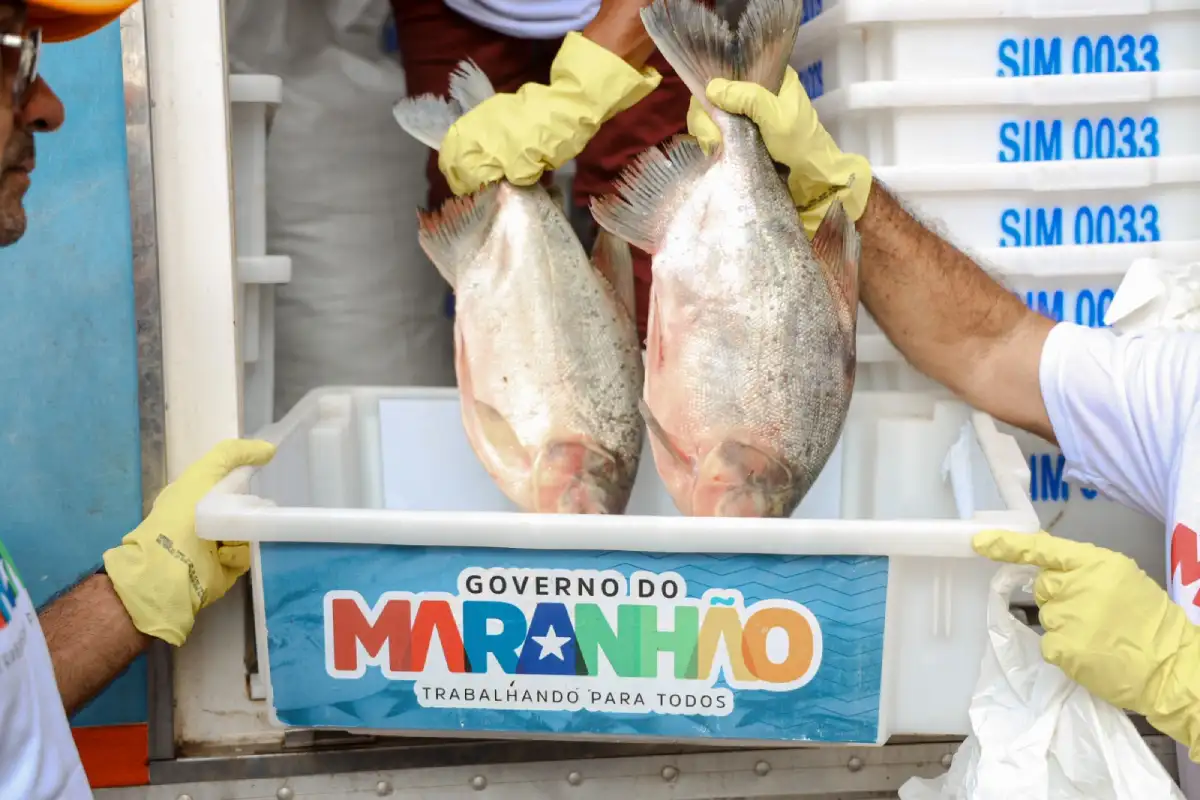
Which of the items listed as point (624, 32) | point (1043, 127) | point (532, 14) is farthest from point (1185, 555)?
point (532, 14)

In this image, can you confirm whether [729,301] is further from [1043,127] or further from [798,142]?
[1043,127]

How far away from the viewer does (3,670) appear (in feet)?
3.24

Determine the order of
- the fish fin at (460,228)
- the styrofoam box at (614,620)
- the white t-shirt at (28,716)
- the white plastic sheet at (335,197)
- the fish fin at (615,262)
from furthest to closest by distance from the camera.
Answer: the white plastic sheet at (335,197) < the fish fin at (615,262) < the fish fin at (460,228) < the styrofoam box at (614,620) < the white t-shirt at (28,716)

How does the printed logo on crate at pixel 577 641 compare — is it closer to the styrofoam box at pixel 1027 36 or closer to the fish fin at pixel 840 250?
the fish fin at pixel 840 250

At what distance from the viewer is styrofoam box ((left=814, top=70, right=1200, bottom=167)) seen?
4.86ft

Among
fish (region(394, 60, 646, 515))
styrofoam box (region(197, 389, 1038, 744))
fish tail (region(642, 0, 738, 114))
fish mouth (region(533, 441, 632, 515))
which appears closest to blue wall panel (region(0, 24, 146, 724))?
styrofoam box (region(197, 389, 1038, 744))

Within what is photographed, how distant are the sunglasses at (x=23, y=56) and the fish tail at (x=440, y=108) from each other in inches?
17.5

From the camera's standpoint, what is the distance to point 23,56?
1026mm

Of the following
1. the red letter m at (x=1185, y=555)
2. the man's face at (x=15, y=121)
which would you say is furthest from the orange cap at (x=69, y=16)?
the red letter m at (x=1185, y=555)

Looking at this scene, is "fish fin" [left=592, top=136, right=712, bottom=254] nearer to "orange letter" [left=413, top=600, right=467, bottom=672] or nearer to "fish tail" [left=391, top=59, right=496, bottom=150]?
"fish tail" [left=391, top=59, right=496, bottom=150]

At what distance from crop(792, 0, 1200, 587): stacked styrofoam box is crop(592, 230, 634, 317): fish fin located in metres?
0.34

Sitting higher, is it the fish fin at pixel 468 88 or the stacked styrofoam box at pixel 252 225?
the fish fin at pixel 468 88

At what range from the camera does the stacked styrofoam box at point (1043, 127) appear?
58.4 inches

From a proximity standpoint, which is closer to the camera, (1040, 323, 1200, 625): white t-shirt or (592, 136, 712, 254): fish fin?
(592, 136, 712, 254): fish fin
